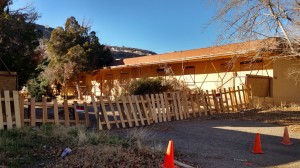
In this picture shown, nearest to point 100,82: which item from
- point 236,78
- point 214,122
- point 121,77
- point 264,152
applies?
point 121,77

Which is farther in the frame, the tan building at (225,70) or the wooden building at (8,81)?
the tan building at (225,70)

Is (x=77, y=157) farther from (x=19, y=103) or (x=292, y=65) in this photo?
(x=292, y=65)

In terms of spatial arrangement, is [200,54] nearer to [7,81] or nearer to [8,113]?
[7,81]

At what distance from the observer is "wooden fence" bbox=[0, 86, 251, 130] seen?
10.4 metres

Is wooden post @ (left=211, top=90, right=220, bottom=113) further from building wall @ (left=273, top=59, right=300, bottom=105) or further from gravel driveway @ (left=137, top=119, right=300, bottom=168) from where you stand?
building wall @ (left=273, top=59, right=300, bottom=105)

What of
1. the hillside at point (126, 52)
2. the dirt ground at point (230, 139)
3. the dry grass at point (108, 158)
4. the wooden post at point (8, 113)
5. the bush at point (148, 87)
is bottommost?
the dirt ground at point (230, 139)

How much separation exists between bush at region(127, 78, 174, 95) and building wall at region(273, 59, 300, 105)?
7.71 metres

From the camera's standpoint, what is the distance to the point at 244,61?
72.8ft

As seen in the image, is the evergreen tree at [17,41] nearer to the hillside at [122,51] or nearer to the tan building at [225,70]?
the tan building at [225,70]

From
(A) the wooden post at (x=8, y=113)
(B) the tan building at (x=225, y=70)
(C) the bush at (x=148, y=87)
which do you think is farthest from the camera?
(B) the tan building at (x=225, y=70)

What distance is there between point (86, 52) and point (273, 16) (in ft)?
70.9

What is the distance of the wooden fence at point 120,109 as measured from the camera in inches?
408

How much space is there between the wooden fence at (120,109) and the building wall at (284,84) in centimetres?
410

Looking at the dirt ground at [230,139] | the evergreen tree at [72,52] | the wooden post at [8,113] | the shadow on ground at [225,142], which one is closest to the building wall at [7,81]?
the wooden post at [8,113]
